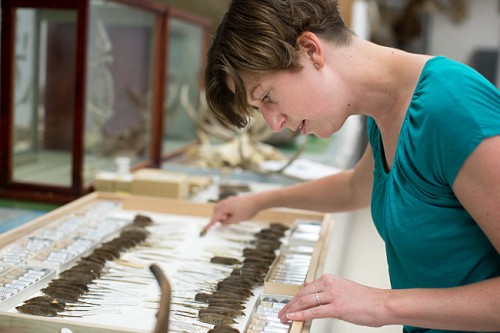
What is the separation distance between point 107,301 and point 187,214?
0.98 m

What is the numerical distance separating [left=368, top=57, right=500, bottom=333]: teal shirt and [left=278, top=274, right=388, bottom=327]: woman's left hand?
0.47ft

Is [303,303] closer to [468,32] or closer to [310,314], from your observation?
[310,314]

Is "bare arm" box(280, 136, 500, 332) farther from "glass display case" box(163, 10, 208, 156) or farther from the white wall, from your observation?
the white wall

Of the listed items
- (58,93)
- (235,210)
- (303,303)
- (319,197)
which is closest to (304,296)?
(303,303)

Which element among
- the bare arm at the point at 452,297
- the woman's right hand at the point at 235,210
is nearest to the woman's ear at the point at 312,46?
the bare arm at the point at 452,297

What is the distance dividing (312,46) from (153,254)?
3.18 feet

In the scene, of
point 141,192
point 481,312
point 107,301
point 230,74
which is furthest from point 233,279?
point 141,192

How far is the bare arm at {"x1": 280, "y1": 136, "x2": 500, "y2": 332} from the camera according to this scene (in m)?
1.16


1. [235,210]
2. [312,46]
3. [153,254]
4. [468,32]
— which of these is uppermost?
[468,32]

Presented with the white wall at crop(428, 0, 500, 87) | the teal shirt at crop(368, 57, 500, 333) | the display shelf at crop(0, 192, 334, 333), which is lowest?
the display shelf at crop(0, 192, 334, 333)

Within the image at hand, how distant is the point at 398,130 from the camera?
1.50 meters

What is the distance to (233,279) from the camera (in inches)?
71.9

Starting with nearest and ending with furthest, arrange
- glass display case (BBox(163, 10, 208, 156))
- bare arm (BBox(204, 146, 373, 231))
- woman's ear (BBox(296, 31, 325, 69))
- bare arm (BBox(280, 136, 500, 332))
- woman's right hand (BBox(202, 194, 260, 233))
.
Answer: bare arm (BBox(280, 136, 500, 332)), woman's ear (BBox(296, 31, 325, 69)), bare arm (BBox(204, 146, 373, 231)), woman's right hand (BBox(202, 194, 260, 233)), glass display case (BBox(163, 10, 208, 156))

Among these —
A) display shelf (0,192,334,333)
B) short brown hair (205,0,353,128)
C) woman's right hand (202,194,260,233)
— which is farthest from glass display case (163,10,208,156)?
short brown hair (205,0,353,128)
